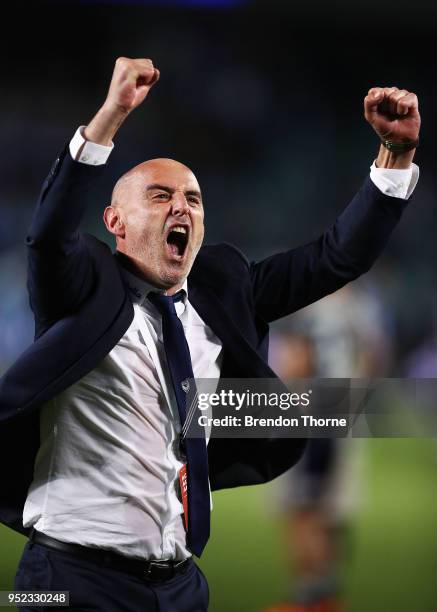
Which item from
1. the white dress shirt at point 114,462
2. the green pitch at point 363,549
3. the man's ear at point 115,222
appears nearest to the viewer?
the white dress shirt at point 114,462

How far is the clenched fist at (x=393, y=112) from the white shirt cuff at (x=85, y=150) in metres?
0.68

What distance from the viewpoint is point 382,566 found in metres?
4.35

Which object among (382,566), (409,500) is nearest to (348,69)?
(409,500)

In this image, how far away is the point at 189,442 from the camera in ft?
6.96

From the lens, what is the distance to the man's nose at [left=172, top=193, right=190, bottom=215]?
7.22 feet

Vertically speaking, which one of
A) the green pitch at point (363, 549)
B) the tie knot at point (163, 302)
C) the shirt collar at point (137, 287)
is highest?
the shirt collar at point (137, 287)

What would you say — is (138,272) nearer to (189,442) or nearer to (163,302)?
(163,302)

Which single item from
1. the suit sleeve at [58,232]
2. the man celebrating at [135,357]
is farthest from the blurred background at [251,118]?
the suit sleeve at [58,232]

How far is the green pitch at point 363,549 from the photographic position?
387 centimetres

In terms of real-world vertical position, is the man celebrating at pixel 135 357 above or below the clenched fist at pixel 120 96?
below

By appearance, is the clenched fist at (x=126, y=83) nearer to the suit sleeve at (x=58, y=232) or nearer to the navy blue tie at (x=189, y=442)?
the suit sleeve at (x=58, y=232)

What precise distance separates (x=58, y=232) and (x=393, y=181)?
2.87 ft

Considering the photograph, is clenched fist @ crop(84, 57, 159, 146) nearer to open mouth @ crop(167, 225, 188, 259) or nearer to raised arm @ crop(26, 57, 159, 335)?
raised arm @ crop(26, 57, 159, 335)

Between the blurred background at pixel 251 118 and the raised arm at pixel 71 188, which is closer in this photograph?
the raised arm at pixel 71 188
